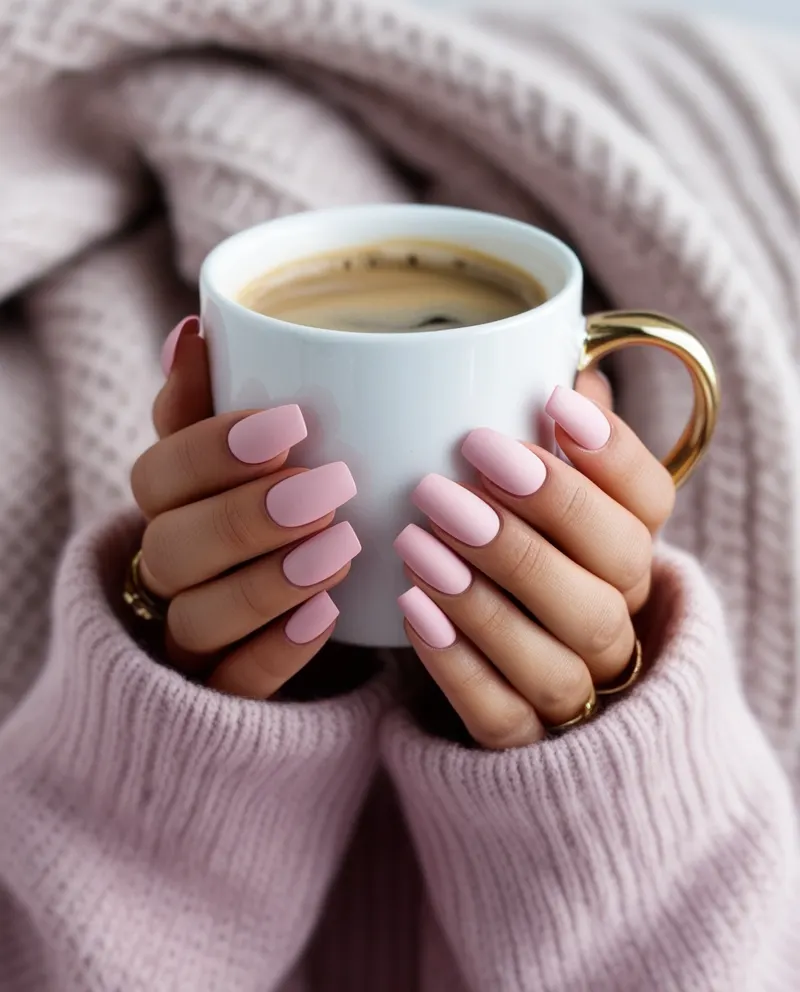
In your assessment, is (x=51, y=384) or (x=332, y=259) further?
(x=51, y=384)

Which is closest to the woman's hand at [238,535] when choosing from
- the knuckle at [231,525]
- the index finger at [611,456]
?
the knuckle at [231,525]

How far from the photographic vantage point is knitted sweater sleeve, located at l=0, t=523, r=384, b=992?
19.7 inches

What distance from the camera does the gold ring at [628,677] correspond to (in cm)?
51

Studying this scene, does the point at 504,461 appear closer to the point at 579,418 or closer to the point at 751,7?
the point at 579,418

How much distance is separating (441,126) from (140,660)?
0.44 meters

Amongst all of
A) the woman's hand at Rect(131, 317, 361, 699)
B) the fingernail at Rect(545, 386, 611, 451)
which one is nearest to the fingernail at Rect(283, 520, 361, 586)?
the woman's hand at Rect(131, 317, 361, 699)

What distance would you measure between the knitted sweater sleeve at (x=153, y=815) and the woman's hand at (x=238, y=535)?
32 millimetres

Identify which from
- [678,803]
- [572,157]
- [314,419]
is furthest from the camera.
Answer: [572,157]

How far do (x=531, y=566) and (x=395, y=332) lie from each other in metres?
0.13

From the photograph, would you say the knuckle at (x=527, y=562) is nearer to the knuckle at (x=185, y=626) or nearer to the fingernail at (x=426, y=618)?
the fingernail at (x=426, y=618)

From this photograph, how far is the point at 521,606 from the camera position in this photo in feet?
1.54

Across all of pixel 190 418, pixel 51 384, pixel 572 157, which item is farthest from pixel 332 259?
pixel 51 384

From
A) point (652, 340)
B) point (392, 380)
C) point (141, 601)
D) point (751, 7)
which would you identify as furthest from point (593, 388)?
point (751, 7)

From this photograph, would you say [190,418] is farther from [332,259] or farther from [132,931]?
[132,931]
